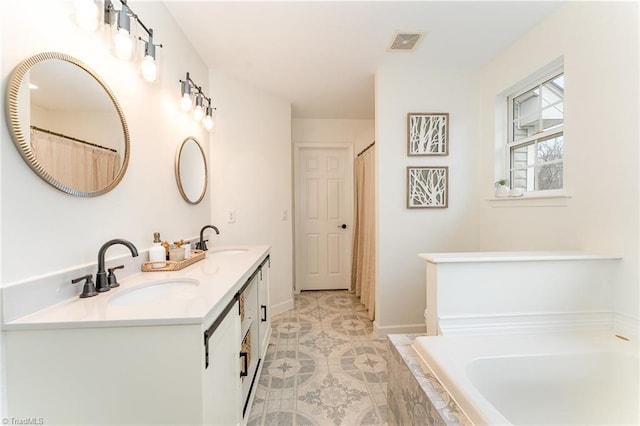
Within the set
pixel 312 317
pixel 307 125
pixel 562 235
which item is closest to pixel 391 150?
pixel 562 235

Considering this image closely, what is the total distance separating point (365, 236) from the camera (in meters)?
3.00

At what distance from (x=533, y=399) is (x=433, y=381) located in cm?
49

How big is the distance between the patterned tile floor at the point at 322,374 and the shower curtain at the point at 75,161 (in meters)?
1.45

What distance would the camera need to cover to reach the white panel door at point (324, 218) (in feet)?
12.2

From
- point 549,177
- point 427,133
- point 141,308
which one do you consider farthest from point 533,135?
point 141,308

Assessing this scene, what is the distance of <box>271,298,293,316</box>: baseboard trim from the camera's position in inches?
114

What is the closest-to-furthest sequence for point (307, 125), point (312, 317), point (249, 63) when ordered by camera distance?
1. point (249, 63)
2. point (312, 317)
3. point (307, 125)

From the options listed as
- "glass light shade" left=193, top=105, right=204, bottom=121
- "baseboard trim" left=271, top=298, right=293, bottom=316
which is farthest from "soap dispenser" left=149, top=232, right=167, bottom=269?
"baseboard trim" left=271, top=298, right=293, bottom=316

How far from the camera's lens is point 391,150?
2.37 meters

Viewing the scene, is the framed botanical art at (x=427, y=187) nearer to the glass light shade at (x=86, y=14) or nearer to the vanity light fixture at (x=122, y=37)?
the vanity light fixture at (x=122, y=37)

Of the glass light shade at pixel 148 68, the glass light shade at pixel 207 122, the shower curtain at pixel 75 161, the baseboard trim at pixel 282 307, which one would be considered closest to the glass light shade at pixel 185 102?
the glass light shade at pixel 207 122

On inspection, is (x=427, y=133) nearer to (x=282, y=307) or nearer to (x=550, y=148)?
(x=550, y=148)

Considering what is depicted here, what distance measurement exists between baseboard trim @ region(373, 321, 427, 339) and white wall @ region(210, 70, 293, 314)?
42.7 inches

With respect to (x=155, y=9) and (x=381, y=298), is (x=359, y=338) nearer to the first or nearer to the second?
(x=381, y=298)
